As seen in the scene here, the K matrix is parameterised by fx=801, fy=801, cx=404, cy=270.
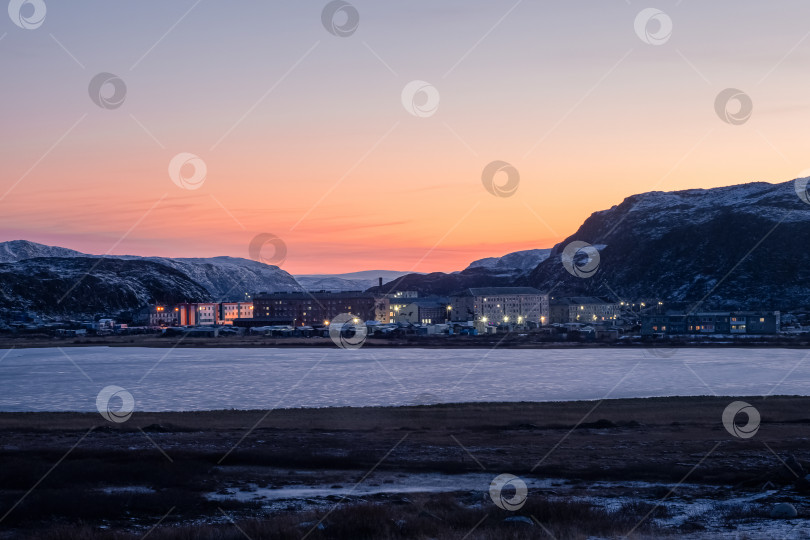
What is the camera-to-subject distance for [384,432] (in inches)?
1540

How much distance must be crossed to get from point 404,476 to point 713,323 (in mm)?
143498

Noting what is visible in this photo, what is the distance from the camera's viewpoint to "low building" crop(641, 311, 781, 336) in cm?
15200

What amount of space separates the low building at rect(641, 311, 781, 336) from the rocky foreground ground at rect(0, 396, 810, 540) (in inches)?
4509

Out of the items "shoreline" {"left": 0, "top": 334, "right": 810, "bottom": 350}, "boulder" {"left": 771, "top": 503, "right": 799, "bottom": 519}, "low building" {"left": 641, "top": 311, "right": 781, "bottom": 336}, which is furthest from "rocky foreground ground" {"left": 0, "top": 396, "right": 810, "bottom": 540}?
"low building" {"left": 641, "top": 311, "right": 781, "bottom": 336}

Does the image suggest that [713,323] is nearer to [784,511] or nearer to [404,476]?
[404,476]

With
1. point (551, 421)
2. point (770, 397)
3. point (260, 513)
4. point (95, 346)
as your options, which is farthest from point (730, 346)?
point (260, 513)

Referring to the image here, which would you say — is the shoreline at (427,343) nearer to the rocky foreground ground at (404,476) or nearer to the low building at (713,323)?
the low building at (713,323)

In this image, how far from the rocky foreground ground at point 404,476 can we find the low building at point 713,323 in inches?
4509

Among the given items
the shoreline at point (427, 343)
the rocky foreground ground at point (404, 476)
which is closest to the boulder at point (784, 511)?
the rocky foreground ground at point (404, 476)

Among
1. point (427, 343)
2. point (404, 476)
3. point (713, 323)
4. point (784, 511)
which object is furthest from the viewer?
point (713, 323)

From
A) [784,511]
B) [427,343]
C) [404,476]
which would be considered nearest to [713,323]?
[427,343]

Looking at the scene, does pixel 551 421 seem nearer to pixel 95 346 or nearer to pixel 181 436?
pixel 181 436

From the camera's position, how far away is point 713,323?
A: 158 meters

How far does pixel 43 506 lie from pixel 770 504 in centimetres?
2058
